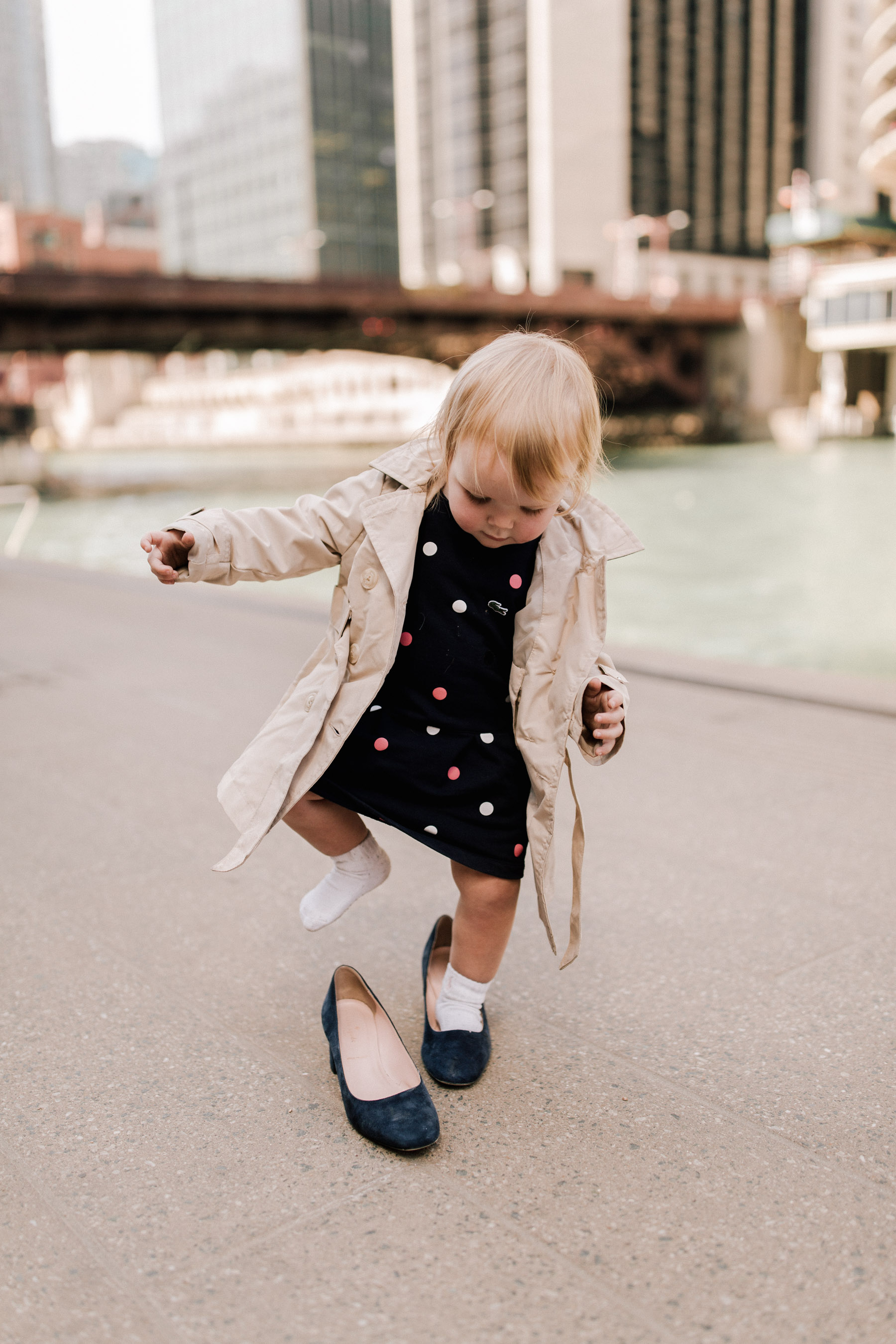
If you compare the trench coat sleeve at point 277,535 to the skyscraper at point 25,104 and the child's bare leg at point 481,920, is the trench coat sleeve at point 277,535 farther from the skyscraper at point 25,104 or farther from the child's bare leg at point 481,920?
the skyscraper at point 25,104

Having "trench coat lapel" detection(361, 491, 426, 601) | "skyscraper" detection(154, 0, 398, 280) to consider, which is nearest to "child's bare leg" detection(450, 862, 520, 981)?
"trench coat lapel" detection(361, 491, 426, 601)

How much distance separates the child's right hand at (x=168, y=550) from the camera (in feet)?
6.21

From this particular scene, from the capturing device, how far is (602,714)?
6.57 ft

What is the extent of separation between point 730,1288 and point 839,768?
2.72 metres

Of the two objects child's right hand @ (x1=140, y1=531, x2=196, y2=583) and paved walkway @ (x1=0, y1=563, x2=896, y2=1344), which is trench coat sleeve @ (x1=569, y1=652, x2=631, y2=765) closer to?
paved walkway @ (x1=0, y1=563, x2=896, y2=1344)

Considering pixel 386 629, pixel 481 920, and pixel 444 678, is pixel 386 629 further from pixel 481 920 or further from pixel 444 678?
→ pixel 481 920

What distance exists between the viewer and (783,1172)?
1.79 metres

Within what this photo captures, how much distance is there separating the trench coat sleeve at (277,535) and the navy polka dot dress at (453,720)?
0.45 feet

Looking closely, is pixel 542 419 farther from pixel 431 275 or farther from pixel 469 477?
pixel 431 275

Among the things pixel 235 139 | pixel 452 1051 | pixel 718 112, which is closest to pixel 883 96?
pixel 718 112

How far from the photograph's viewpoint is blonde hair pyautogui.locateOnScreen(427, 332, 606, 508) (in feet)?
5.88

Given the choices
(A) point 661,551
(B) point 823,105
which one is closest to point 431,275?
(B) point 823,105

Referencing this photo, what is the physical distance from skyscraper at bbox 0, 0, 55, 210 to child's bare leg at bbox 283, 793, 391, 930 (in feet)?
477

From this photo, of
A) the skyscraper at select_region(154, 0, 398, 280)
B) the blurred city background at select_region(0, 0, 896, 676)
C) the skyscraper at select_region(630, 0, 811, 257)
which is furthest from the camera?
the skyscraper at select_region(154, 0, 398, 280)
